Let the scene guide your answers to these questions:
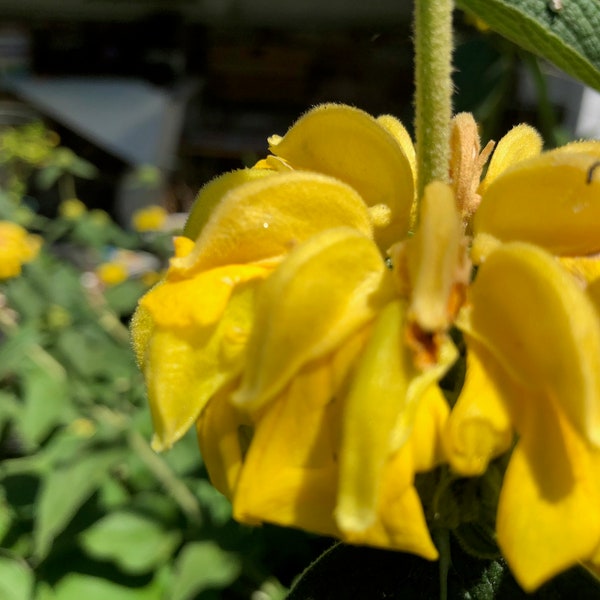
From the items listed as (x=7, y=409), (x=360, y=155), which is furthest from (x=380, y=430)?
(x=7, y=409)

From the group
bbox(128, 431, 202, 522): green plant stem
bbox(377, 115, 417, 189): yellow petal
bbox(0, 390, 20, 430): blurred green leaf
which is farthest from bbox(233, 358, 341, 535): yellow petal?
bbox(0, 390, 20, 430): blurred green leaf

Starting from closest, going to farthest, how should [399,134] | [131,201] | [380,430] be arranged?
[380,430] → [399,134] → [131,201]

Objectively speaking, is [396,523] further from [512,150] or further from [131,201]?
[131,201]

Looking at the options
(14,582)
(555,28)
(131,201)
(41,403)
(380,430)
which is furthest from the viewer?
(131,201)

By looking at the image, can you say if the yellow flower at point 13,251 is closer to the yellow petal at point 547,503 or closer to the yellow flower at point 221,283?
the yellow flower at point 221,283

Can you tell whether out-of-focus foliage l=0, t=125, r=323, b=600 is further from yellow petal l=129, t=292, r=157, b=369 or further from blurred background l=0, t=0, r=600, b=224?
blurred background l=0, t=0, r=600, b=224

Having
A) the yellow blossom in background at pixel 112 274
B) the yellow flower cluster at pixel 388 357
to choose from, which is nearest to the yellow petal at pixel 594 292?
the yellow flower cluster at pixel 388 357
